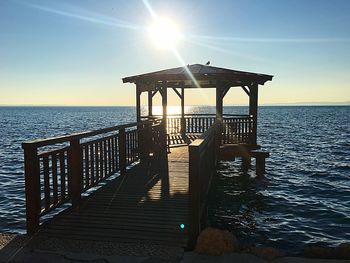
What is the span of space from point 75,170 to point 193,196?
2350 mm

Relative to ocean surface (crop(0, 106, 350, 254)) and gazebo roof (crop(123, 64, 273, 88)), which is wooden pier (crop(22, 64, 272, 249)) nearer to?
gazebo roof (crop(123, 64, 273, 88))

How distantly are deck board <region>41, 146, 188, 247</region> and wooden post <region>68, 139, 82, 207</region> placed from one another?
0.30 meters

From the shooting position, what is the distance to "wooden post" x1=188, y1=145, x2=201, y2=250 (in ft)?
17.0

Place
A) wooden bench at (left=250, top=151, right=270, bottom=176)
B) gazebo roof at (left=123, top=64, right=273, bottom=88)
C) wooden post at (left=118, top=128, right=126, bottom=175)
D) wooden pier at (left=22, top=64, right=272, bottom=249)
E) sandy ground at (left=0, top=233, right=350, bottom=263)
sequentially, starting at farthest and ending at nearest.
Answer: wooden bench at (left=250, top=151, right=270, bottom=176), gazebo roof at (left=123, top=64, right=273, bottom=88), wooden post at (left=118, top=128, right=126, bottom=175), wooden pier at (left=22, top=64, right=272, bottom=249), sandy ground at (left=0, top=233, right=350, bottom=263)

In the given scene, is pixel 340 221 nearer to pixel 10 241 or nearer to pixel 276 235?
pixel 276 235

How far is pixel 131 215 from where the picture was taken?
620 cm

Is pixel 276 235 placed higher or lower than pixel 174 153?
lower

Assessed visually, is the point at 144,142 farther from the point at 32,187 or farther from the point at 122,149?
the point at 32,187

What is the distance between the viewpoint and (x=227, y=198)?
1120 centimetres

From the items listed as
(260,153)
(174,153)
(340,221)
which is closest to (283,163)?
(260,153)

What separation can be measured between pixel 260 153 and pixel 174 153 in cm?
359

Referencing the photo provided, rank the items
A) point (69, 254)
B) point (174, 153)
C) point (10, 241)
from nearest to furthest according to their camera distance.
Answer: point (69, 254) → point (10, 241) → point (174, 153)

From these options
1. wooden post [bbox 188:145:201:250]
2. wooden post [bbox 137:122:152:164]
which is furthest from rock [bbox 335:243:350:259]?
wooden post [bbox 137:122:152:164]

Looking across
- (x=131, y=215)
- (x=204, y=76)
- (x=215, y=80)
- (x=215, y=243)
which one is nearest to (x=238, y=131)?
(x=215, y=80)
